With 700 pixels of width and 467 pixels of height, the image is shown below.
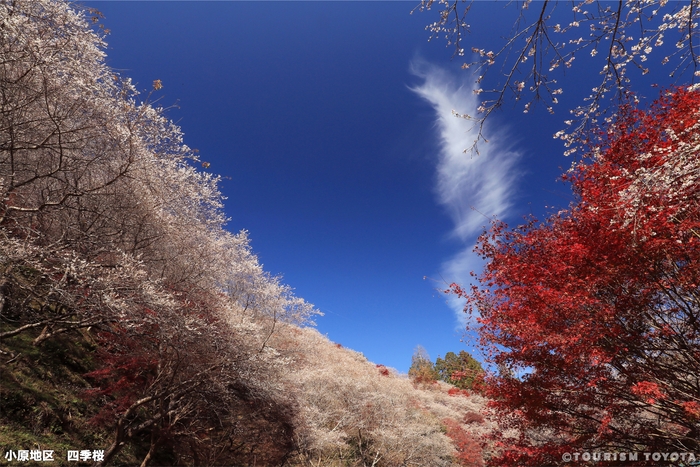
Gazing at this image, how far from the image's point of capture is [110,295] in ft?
19.7

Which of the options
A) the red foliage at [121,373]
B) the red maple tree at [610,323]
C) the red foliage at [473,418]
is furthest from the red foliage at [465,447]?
the red foliage at [121,373]

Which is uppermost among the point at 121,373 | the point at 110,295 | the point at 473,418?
the point at 110,295

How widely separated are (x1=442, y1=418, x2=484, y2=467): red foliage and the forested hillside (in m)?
9.65

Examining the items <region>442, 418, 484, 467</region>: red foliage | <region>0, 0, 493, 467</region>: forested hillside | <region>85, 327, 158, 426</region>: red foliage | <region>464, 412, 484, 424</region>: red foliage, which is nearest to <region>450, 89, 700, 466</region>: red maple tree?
<region>0, 0, 493, 467</region>: forested hillside

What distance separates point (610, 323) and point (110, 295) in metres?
9.52

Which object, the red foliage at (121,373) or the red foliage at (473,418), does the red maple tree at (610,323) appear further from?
the red foliage at (473,418)

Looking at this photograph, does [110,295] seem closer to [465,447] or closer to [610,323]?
[610,323]

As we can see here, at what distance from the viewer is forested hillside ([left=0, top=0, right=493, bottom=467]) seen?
6.06 metres

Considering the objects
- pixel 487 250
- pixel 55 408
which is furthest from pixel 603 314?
pixel 55 408

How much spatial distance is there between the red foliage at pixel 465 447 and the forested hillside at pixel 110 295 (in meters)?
9.65

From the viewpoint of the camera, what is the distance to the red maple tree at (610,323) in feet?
16.6

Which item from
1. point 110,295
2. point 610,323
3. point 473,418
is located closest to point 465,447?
point 473,418

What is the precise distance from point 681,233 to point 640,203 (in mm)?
3477

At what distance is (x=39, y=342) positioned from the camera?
32.3ft
